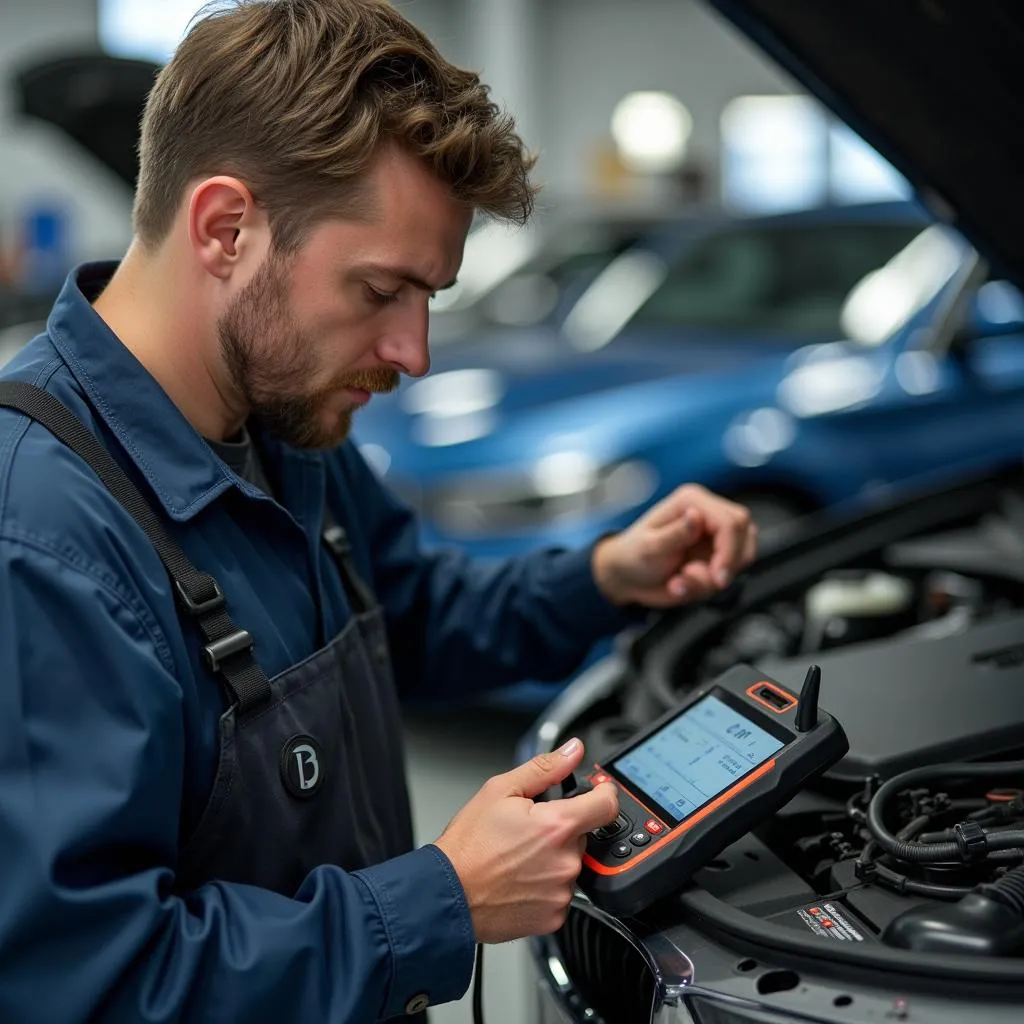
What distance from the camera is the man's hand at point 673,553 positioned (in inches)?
56.7

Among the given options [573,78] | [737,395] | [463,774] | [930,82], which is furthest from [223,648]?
[573,78]

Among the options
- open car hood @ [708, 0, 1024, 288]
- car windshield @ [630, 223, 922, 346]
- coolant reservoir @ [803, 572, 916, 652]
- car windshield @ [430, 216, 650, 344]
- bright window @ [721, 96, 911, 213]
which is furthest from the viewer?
bright window @ [721, 96, 911, 213]

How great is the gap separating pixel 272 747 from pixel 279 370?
0.31 meters

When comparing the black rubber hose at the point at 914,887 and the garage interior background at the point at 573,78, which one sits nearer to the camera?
the black rubber hose at the point at 914,887

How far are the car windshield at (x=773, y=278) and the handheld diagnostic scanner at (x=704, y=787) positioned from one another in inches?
99.6

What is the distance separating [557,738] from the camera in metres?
1.41

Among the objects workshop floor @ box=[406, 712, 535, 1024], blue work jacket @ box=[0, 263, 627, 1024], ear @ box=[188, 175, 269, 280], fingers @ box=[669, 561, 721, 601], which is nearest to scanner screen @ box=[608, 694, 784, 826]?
A: blue work jacket @ box=[0, 263, 627, 1024]

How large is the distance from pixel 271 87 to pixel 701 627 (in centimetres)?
89

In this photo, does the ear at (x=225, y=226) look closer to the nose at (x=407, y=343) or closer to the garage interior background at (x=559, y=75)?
the nose at (x=407, y=343)

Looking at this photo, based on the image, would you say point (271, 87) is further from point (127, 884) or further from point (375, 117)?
point (127, 884)

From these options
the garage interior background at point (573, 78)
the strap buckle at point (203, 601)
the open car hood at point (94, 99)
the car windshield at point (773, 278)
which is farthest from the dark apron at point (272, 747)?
the garage interior background at point (573, 78)

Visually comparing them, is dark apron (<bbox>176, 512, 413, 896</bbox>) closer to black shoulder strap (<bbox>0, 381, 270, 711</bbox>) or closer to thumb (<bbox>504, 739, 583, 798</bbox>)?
black shoulder strap (<bbox>0, 381, 270, 711</bbox>)

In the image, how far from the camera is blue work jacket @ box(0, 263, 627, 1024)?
0.81 metres

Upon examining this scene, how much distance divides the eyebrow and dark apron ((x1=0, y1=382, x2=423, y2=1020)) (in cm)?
26
